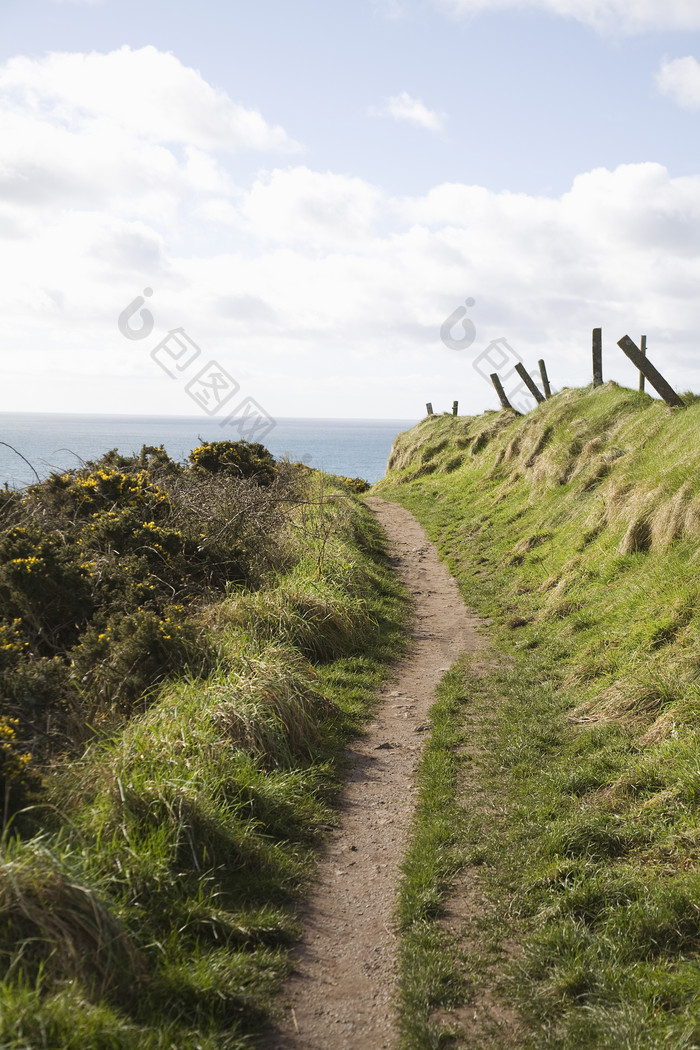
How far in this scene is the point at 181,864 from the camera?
454 cm

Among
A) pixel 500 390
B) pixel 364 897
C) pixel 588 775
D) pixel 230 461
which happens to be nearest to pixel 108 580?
pixel 364 897

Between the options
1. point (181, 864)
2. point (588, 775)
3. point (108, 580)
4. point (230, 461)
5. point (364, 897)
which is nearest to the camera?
point (181, 864)

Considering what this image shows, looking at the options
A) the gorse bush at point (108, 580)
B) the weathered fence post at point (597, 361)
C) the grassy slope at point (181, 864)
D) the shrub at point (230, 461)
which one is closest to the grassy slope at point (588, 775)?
the grassy slope at point (181, 864)

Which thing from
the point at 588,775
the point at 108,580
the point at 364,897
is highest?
the point at 108,580

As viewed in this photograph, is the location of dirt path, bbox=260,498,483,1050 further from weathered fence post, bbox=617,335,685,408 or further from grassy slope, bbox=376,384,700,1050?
weathered fence post, bbox=617,335,685,408

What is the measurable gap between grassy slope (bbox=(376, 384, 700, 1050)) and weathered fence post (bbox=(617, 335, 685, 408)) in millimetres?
311

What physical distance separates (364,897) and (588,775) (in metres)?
2.18

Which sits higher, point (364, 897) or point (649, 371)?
point (649, 371)

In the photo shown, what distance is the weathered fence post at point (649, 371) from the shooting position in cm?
1305

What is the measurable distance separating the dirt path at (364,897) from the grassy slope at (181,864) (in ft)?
0.58

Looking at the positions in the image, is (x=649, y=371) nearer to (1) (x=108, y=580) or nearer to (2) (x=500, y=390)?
(1) (x=108, y=580)

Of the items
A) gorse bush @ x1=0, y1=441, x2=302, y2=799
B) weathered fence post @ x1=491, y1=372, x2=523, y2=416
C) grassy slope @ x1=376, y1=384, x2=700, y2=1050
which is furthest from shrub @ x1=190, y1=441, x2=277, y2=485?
weathered fence post @ x1=491, y1=372, x2=523, y2=416

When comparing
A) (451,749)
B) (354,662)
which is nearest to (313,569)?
(354,662)

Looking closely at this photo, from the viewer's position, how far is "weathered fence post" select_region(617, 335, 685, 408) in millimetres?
13055
